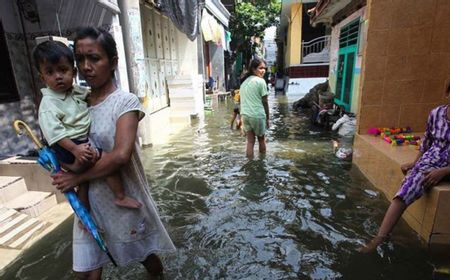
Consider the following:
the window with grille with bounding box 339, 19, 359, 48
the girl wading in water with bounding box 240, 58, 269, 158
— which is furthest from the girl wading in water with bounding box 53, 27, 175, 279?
the window with grille with bounding box 339, 19, 359, 48

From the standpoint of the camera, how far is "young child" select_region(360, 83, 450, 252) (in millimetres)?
2646

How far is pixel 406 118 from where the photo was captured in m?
4.53

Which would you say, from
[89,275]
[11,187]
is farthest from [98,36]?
[11,187]

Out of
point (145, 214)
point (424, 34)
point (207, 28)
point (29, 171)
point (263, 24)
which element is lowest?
point (29, 171)

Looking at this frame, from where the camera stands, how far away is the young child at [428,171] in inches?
104

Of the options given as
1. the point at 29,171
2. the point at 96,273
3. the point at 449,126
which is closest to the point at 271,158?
the point at 449,126

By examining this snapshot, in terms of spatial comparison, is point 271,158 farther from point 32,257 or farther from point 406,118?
point 32,257

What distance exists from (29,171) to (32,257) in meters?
1.36

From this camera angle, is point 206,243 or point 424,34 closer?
point 206,243

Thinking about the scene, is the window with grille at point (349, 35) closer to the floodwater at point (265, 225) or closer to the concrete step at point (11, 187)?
the floodwater at point (265, 225)

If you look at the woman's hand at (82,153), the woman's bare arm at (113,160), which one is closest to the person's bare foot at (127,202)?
the woman's bare arm at (113,160)

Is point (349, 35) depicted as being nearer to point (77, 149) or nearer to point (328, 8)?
point (328, 8)

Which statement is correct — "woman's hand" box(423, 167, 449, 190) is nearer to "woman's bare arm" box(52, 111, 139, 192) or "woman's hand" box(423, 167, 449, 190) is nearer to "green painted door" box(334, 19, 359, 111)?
"woman's bare arm" box(52, 111, 139, 192)

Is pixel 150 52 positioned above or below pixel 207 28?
below
